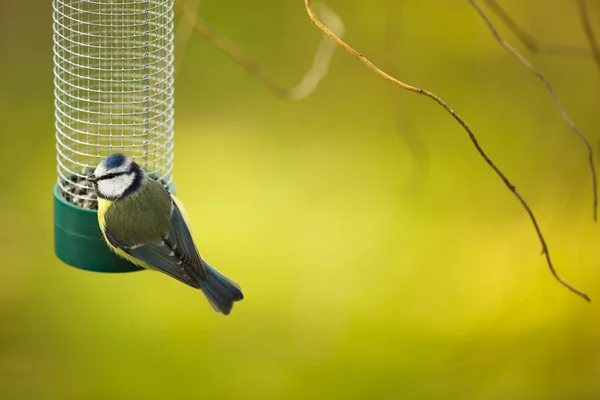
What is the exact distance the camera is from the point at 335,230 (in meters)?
6.27

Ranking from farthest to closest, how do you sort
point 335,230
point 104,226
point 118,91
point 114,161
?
1. point 335,230
2. point 118,91
3. point 104,226
4. point 114,161

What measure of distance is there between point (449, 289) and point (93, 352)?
224cm

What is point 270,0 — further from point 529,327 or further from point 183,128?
point 529,327

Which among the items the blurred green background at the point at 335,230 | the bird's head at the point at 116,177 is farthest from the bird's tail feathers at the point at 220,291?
the blurred green background at the point at 335,230

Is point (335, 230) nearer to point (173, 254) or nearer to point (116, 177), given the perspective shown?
point (173, 254)

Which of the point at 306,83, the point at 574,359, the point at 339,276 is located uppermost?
the point at 306,83

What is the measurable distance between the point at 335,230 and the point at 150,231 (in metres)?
3.26

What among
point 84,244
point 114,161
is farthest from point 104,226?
point 114,161

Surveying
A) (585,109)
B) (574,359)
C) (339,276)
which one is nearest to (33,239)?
(339,276)

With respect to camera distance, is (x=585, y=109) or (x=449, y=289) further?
(x=585, y=109)

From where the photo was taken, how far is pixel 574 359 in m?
4.18

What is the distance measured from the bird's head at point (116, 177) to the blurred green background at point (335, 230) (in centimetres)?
173

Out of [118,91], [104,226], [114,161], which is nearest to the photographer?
[114,161]

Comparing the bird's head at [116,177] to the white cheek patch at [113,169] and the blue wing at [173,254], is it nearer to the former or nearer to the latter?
the white cheek patch at [113,169]
